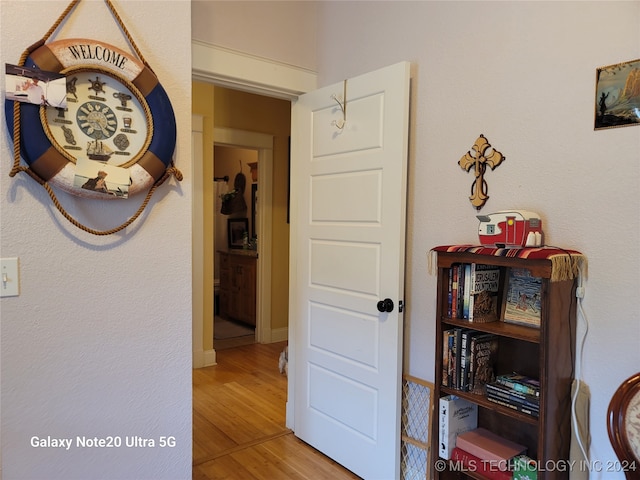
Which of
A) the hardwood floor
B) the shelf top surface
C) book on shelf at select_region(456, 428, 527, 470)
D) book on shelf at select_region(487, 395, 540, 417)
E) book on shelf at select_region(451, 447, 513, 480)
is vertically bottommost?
the hardwood floor

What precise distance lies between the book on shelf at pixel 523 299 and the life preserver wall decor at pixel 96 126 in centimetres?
139

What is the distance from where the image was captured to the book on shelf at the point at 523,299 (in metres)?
1.65

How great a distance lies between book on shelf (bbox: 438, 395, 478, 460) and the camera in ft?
5.95

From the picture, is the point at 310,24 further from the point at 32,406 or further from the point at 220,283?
the point at 220,283

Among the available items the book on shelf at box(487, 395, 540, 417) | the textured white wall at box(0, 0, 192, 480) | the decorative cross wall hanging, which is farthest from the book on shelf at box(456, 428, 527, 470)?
the textured white wall at box(0, 0, 192, 480)

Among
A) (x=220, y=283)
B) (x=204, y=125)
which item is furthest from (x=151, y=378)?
(x=220, y=283)

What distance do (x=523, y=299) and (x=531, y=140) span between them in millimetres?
608

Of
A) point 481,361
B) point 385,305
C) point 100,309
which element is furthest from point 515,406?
point 100,309

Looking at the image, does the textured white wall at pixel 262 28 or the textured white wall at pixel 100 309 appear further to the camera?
the textured white wall at pixel 262 28

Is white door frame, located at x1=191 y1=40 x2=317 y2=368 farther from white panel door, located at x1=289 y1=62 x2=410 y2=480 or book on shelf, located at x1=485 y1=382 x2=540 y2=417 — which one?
book on shelf, located at x1=485 y1=382 x2=540 y2=417

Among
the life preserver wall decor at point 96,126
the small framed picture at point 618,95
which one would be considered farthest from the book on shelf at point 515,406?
the life preserver wall decor at point 96,126

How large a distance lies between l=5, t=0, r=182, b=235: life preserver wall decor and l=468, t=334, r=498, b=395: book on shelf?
1366 mm

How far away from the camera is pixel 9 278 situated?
149 centimetres

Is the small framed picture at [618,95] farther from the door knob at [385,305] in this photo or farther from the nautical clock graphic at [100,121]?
the nautical clock graphic at [100,121]
